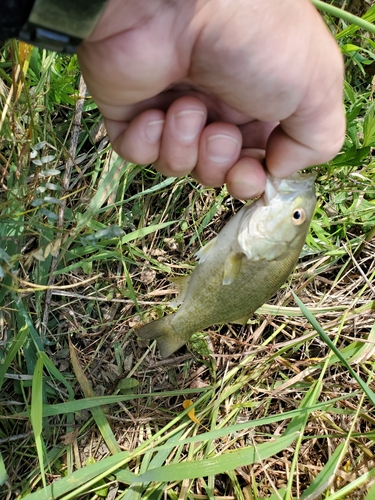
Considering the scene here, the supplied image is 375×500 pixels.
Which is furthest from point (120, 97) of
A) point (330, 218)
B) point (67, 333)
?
point (330, 218)

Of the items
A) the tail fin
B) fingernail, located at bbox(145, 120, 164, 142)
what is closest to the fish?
the tail fin

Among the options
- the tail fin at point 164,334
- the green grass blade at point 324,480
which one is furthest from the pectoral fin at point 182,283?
the green grass blade at point 324,480

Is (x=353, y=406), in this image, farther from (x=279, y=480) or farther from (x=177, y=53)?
(x=177, y=53)

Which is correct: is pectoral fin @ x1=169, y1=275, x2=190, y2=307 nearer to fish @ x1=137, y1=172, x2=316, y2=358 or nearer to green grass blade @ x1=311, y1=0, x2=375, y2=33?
fish @ x1=137, y1=172, x2=316, y2=358

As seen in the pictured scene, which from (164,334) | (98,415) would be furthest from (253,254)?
(98,415)

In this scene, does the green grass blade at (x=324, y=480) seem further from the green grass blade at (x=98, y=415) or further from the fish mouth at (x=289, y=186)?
the fish mouth at (x=289, y=186)

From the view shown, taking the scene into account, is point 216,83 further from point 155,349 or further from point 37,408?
point 155,349
